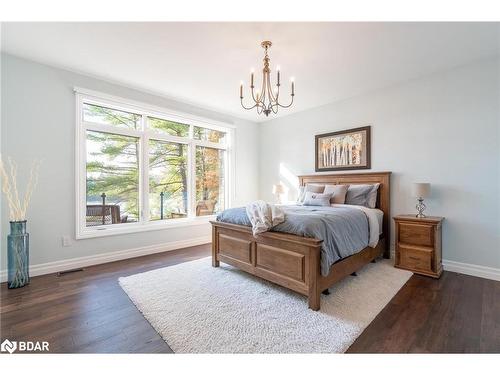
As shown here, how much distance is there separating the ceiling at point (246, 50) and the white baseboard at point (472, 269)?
2.52m

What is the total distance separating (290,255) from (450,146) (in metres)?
2.63

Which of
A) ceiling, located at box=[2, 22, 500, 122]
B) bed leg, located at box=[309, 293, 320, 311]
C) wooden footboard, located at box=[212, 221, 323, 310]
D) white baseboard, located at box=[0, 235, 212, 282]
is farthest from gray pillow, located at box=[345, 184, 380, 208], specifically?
white baseboard, located at box=[0, 235, 212, 282]

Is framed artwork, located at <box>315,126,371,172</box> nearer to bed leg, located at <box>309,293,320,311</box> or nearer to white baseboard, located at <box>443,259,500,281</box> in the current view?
white baseboard, located at <box>443,259,500,281</box>

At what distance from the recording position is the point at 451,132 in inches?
117

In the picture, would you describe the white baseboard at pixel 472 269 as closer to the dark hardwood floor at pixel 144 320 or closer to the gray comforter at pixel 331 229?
the dark hardwood floor at pixel 144 320

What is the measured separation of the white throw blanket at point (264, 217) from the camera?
2.41m

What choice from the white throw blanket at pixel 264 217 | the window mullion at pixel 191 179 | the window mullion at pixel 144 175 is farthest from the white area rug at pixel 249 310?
the window mullion at pixel 191 179

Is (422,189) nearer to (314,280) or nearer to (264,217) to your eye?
(314,280)

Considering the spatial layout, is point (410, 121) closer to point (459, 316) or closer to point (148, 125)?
point (459, 316)

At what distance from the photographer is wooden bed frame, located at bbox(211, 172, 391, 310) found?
207 cm

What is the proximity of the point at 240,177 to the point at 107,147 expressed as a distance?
2607mm

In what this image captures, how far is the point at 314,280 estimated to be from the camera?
2.03 metres

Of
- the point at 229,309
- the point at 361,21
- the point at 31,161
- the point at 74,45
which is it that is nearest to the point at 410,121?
the point at 361,21

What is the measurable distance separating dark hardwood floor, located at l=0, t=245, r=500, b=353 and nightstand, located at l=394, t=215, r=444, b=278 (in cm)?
17
